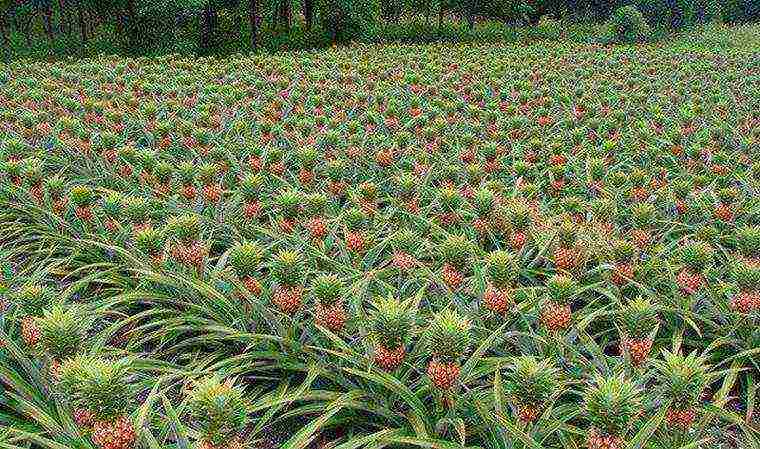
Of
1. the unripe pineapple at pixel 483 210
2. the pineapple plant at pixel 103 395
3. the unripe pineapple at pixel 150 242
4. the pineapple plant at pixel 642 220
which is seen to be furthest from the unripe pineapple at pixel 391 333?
the pineapple plant at pixel 642 220

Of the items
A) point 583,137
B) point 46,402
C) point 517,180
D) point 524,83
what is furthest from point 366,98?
point 46,402

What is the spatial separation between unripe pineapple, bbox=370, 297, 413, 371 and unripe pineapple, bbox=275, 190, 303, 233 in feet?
6.33

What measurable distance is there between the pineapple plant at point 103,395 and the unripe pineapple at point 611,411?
1904 mm

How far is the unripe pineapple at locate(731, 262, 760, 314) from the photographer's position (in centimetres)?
382

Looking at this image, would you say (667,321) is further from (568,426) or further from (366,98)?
(366,98)

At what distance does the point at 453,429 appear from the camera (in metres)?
3.19

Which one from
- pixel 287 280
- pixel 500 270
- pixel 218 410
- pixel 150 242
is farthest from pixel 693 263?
pixel 150 242

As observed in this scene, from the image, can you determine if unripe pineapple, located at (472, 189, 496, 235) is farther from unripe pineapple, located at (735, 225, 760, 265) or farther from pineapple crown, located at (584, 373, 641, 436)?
pineapple crown, located at (584, 373, 641, 436)

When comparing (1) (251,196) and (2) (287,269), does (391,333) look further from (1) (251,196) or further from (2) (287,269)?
(1) (251,196)

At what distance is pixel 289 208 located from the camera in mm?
5082

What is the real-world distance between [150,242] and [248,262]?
31.6 inches

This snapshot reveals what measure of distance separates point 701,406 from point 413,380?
5.02 ft

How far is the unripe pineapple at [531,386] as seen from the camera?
9.07 feet

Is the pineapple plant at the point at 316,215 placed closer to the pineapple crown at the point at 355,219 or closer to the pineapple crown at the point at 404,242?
the pineapple crown at the point at 355,219
